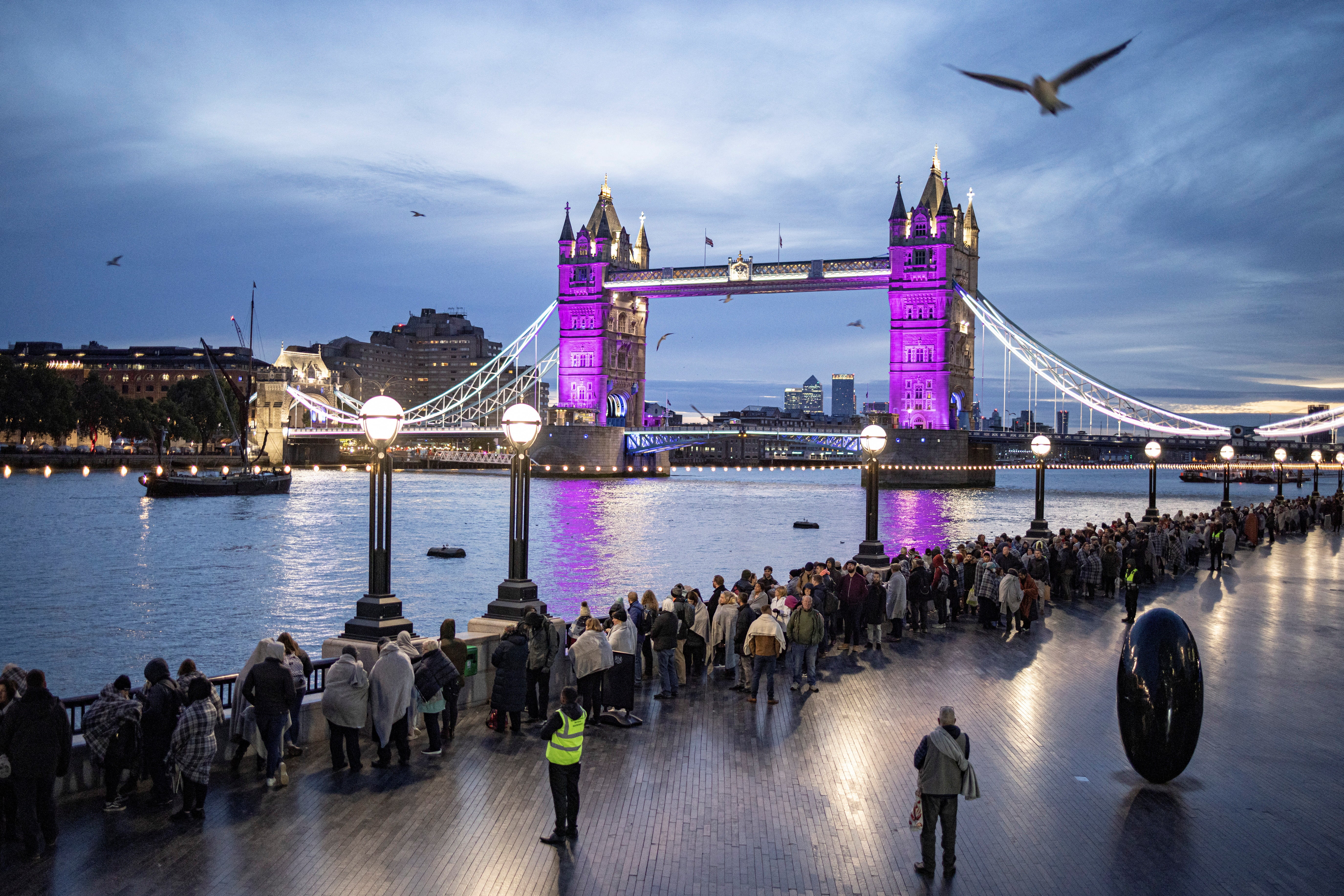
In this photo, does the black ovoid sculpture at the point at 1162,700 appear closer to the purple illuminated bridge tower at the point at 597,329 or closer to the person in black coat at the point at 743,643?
the person in black coat at the point at 743,643

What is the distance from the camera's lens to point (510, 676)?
12055 mm

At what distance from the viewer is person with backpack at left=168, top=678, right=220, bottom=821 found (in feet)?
30.6

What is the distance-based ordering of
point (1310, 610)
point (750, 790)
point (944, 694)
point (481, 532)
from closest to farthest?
point (750, 790), point (944, 694), point (1310, 610), point (481, 532)

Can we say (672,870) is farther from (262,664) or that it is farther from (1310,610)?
(1310,610)

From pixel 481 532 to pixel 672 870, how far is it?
2010 inches

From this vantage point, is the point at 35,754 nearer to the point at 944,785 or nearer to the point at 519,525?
the point at 519,525

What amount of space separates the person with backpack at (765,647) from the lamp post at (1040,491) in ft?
49.5

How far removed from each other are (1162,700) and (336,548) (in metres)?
43.9

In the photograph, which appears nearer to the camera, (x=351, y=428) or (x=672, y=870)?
(x=672, y=870)

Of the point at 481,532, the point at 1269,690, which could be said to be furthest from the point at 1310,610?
the point at 481,532

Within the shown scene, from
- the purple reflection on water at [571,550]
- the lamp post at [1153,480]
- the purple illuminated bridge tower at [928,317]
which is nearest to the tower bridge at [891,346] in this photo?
the purple illuminated bridge tower at [928,317]

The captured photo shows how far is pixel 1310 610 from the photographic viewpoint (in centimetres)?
2156

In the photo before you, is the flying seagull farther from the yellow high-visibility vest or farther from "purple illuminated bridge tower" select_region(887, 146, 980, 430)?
"purple illuminated bridge tower" select_region(887, 146, 980, 430)

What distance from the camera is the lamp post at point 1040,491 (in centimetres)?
2848
